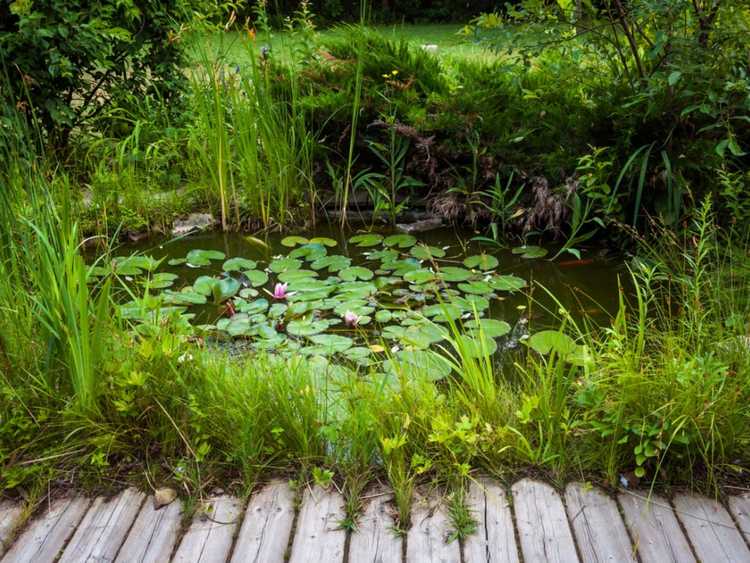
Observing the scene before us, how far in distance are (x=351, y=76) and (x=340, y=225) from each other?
0.92 metres

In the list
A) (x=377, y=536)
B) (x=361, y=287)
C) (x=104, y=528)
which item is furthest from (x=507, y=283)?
(x=104, y=528)

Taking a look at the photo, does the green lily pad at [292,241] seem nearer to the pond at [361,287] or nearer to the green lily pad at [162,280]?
the pond at [361,287]

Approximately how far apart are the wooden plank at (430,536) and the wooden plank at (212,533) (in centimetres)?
44

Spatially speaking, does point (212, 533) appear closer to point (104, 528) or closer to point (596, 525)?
point (104, 528)

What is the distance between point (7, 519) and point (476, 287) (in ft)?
6.96

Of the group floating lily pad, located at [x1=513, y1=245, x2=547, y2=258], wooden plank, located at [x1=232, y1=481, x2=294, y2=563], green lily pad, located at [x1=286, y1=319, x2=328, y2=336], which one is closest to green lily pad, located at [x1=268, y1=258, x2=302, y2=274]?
green lily pad, located at [x1=286, y1=319, x2=328, y2=336]

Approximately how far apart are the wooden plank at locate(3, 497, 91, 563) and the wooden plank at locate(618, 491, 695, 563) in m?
1.38

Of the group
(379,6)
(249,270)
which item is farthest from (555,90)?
(379,6)

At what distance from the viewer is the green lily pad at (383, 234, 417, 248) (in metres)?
3.99

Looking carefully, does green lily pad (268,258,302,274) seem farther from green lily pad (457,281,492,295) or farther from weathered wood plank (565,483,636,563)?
weathered wood plank (565,483,636,563)

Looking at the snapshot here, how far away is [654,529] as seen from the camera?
1.84 meters

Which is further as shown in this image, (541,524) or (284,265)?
(284,265)

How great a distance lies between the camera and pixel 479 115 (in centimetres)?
417

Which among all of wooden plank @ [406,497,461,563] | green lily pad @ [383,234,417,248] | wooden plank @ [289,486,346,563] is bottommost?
green lily pad @ [383,234,417,248]
